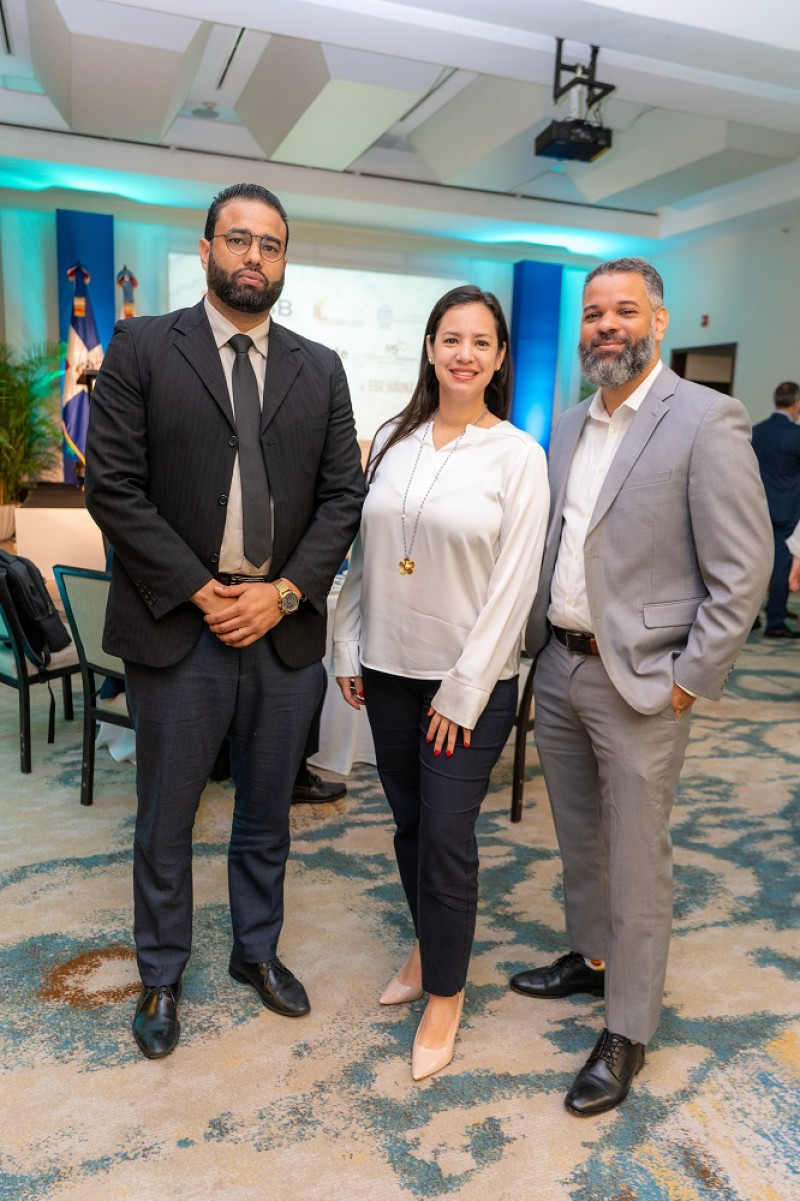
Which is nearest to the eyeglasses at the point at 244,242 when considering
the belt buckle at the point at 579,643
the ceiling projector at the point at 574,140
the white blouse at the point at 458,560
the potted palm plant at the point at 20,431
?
the white blouse at the point at 458,560

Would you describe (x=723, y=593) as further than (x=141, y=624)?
No

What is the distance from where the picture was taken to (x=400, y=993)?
2.32 metres

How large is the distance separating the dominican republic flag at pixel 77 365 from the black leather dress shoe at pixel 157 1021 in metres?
8.52

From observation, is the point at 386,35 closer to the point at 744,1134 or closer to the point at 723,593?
the point at 723,593

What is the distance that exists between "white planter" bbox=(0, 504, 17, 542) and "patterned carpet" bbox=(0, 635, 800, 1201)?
5.92 m

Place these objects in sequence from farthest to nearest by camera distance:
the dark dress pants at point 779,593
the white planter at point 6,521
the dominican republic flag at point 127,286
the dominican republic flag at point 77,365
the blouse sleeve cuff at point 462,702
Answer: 1. the dominican republic flag at point 127,286
2. the dominican republic flag at point 77,365
3. the white planter at point 6,521
4. the dark dress pants at point 779,593
5. the blouse sleeve cuff at point 462,702

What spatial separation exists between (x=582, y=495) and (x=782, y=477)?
5.90 metres

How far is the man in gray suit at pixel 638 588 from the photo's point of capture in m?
1.83

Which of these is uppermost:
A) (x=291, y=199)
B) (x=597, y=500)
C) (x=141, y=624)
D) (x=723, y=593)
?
(x=291, y=199)

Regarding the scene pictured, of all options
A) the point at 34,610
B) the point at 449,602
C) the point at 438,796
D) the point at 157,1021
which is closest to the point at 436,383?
the point at 449,602

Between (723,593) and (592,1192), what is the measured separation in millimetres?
1164

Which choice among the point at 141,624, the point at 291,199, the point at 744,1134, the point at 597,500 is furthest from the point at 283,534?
the point at 291,199

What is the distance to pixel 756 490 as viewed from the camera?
6.00ft

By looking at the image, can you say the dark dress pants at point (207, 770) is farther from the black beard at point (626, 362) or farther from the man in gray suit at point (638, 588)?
the black beard at point (626, 362)
